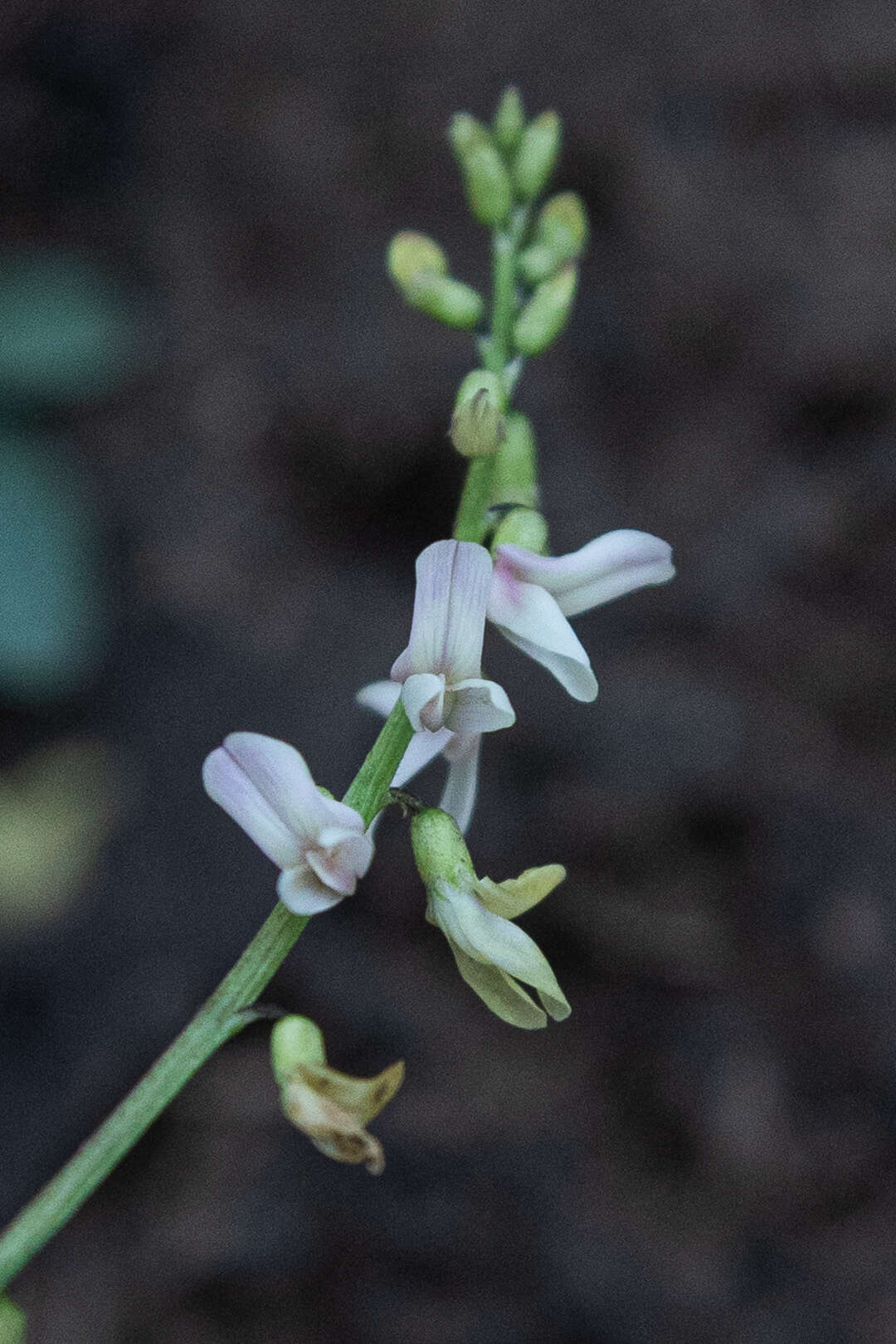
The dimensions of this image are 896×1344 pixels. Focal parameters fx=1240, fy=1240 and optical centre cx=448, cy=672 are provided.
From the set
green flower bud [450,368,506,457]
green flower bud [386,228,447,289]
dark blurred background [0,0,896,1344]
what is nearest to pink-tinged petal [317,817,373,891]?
green flower bud [450,368,506,457]

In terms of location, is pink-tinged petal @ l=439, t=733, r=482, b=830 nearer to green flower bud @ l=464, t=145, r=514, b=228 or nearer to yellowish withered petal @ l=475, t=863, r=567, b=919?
yellowish withered petal @ l=475, t=863, r=567, b=919

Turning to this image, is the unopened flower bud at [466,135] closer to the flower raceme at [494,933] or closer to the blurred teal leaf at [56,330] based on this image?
the flower raceme at [494,933]

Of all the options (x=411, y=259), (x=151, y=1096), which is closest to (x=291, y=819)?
(x=151, y=1096)

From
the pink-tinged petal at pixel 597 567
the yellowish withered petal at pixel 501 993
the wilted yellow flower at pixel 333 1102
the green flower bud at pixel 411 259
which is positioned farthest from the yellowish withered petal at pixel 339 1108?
the green flower bud at pixel 411 259

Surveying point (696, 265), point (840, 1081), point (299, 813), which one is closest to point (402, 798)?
point (299, 813)

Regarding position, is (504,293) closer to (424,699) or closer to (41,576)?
(424,699)
